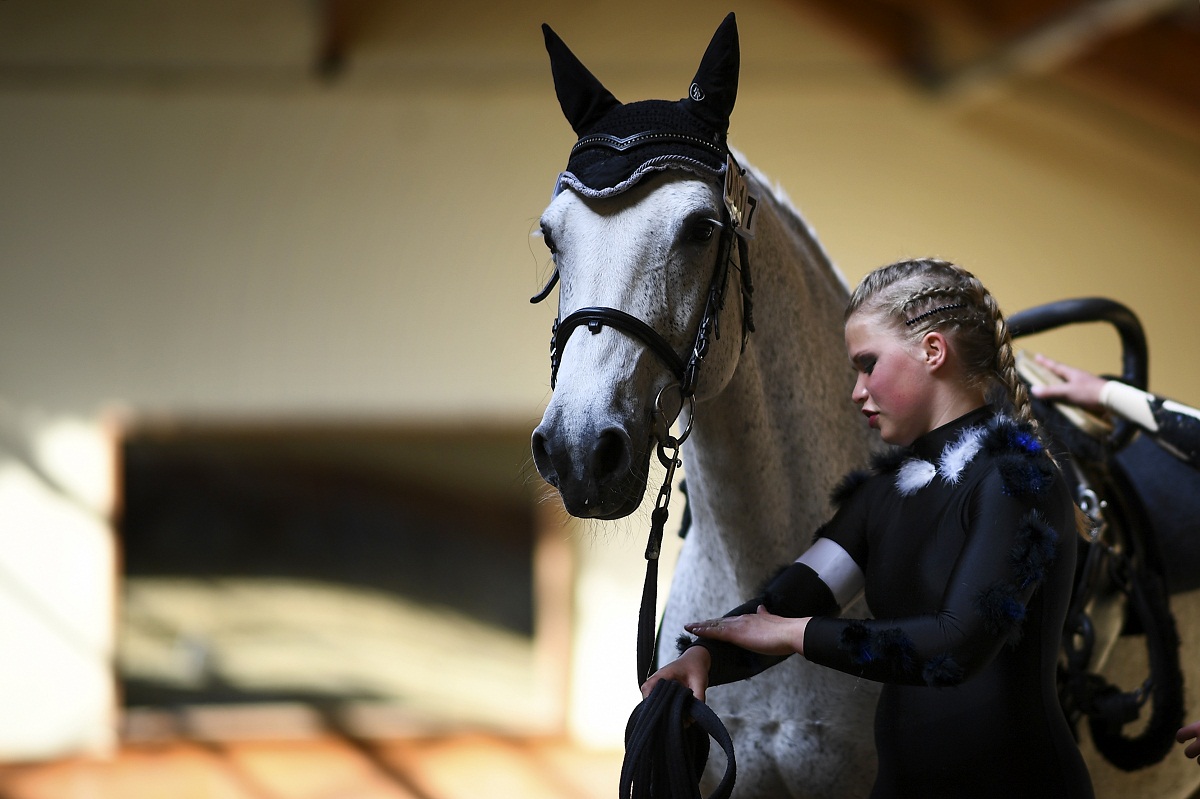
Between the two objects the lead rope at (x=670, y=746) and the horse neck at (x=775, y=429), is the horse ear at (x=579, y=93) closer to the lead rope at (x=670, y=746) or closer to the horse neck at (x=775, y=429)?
the horse neck at (x=775, y=429)

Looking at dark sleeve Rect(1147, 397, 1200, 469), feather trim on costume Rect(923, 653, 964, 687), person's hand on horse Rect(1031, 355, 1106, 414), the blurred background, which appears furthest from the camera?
the blurred background

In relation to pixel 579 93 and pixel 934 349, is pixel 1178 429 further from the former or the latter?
pixel 579 93

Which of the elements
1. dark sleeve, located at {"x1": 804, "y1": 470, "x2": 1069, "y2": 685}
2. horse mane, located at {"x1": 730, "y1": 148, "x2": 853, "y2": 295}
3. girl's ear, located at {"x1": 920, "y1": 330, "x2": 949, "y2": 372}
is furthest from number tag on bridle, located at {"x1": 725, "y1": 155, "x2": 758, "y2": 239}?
dark sleeve, located at {"x1": 804, "y1": 470, "x2": 1069, "y2": 685}

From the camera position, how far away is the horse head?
961 mm

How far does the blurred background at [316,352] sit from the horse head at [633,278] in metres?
3.50

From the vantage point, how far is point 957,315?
0.94 meters

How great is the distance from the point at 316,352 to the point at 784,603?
13.1 feet

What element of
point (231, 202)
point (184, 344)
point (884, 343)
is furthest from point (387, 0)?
point (884, 343)

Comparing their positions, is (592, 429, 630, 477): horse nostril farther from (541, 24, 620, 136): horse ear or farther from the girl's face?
(541, 24, 620, 136): horse ear

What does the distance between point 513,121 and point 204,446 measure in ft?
6.70

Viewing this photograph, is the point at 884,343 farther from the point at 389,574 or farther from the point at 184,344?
the point at 184,344

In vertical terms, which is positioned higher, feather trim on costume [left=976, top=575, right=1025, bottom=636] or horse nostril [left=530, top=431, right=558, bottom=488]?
horse nostril [left=530, top=431, right=558, bottom=488]

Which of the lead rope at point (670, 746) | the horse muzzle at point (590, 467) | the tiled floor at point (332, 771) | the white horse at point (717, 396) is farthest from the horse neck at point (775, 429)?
the tiled floor at point (332, 771)

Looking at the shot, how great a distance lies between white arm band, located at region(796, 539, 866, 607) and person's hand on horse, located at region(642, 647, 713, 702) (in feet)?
0.46
